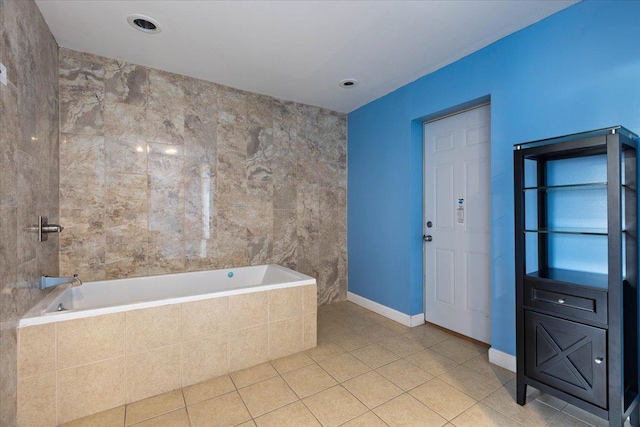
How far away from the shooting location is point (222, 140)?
3.09m

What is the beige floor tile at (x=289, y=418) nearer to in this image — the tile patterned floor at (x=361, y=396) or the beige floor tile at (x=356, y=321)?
the tile patterned floor at (x=361, y=396)

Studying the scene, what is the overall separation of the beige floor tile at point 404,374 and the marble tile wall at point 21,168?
216 cm

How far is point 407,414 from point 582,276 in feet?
4.35

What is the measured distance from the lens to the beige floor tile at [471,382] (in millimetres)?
1920

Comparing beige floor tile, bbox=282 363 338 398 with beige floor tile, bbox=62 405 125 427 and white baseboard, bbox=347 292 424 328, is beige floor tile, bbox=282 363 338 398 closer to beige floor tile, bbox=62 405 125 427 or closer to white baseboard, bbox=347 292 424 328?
beige floor tile, bbox=62 405 125 427

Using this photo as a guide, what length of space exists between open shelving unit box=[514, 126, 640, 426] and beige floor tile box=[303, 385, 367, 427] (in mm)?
1027

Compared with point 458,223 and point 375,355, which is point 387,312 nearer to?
point 375,355

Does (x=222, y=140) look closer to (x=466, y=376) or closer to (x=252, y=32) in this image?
(x=252, y=32)

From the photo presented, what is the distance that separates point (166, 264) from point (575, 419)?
10.7 feet

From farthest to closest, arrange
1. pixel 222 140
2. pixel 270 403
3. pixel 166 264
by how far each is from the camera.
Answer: pixel 222 140, pixel 166 264, pixel 270 403

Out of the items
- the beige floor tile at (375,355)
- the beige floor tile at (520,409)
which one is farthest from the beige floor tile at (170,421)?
the beige floor tile at (520,409)

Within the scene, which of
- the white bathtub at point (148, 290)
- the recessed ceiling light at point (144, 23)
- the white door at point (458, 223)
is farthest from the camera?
the white door at point (458, 223)

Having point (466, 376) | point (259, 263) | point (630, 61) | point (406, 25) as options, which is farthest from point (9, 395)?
point (630, 61)

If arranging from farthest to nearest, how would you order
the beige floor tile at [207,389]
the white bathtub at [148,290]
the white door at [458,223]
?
the white door at [458,223] → the beige floor tile at [207,389] → the white bathtub at [148,290]
